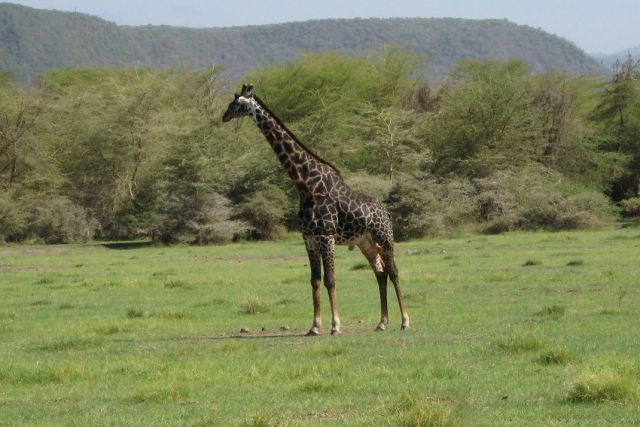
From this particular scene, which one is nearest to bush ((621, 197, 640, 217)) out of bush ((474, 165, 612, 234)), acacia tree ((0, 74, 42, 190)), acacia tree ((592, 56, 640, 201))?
bush ((474, 165, 612, 234))

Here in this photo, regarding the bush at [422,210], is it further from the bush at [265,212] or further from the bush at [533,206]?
the bush at [265,212]

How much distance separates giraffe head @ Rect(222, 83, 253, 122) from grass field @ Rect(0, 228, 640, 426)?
11.5 feet

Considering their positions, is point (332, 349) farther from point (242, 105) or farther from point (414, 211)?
point (414, 211)

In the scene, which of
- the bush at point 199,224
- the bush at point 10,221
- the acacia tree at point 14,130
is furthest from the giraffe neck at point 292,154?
the acacia tree at point 14,130

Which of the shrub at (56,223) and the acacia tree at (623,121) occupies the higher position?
the acacia tree at (623,121)

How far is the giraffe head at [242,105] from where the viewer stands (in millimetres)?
15922

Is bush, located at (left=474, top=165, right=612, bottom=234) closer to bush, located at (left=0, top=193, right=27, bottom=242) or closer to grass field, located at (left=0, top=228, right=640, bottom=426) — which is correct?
grass field, located at (left=0, top=228, right=640, bottom=426)

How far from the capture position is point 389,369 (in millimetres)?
11008

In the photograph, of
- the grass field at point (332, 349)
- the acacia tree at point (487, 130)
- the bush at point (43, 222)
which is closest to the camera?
the grass field at point (332, 349)

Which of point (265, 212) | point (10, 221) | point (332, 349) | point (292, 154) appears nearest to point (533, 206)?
point (265, 212)

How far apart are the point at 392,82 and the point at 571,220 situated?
21.1 m

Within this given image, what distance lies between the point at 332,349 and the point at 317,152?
125 feet

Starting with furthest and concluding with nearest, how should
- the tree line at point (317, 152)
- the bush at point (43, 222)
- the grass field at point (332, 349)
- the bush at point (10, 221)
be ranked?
the bush at point (43, 222), the bush at point (10, 221), the tree line at point (317, 152), the grass field at point (332, 349)

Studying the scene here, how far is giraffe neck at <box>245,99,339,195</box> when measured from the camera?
15.7m
